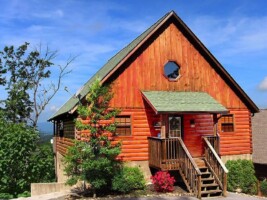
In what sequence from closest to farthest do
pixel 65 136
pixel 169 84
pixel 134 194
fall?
pixel 134 194, pixel 169 84, pixel 65 136

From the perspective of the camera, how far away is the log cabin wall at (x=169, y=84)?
19406 millimetres

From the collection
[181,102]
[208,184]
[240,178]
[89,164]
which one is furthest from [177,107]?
[240,178]

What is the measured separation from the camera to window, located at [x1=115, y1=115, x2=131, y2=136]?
756 inches

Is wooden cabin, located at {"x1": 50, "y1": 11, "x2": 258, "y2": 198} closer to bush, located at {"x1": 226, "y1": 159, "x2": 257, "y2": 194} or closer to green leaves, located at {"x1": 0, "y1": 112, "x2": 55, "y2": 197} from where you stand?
bush, located at {"x1": 226, "y1": 159, "x2": 257, "y2": 194}

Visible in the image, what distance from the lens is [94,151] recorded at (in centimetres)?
1688

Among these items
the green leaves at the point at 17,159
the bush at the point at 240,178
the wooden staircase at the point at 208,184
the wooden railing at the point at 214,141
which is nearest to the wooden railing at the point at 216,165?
the wooden staircase at the point at 208,184

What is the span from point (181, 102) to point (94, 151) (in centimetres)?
542

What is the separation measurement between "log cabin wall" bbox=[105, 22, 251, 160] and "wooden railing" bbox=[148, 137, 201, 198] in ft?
5.23

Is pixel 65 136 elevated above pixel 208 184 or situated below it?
above

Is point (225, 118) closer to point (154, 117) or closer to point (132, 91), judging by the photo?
point (154, 117)

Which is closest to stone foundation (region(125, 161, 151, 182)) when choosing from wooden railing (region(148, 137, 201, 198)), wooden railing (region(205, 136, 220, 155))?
wooden railing (region(148, 137, 201, 198))

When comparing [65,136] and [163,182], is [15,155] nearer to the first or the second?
[65,136]

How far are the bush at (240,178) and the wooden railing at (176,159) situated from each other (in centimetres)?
413

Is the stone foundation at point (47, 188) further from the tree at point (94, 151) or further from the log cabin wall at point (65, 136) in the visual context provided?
the tree at point (94, 151)
